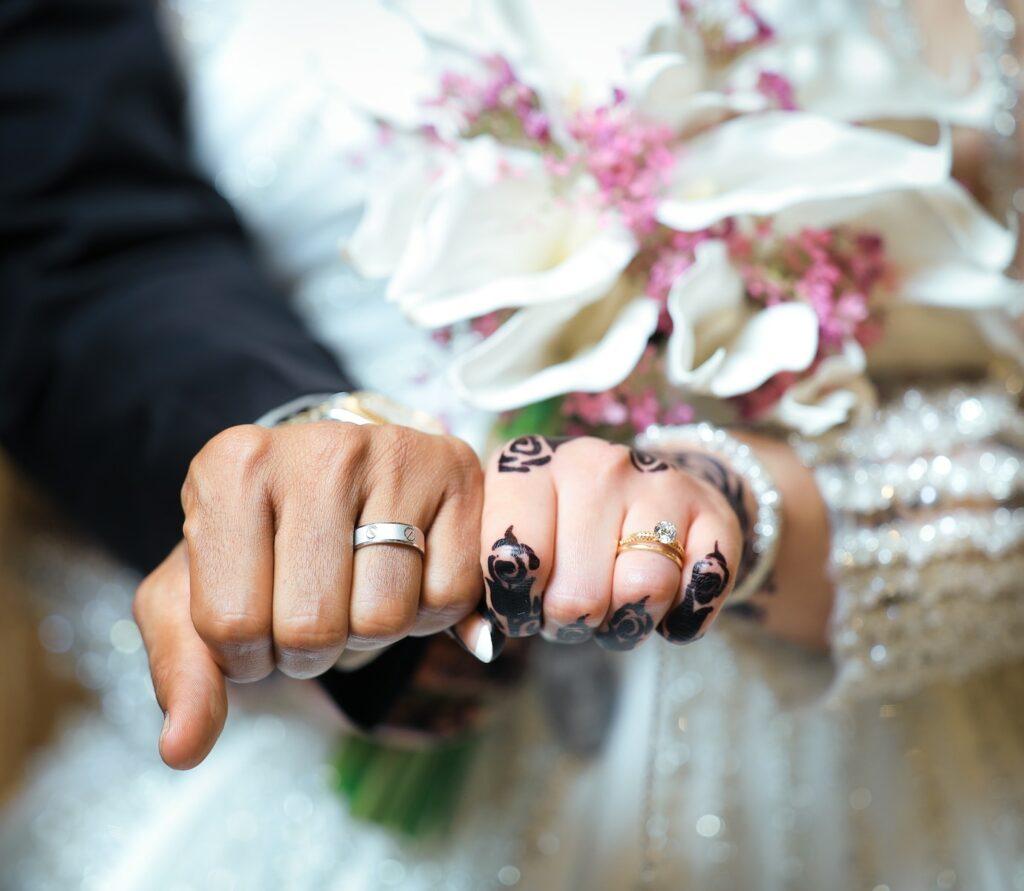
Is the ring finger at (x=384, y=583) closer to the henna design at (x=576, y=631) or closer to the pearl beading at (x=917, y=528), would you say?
the henna design at (x=576, y=631)

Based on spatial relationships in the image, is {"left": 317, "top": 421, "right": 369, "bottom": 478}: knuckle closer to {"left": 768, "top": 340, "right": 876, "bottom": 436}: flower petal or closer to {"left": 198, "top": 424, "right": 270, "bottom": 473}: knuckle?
{"left": 198, "top": 424, "right": 270, "bottom": 473}: knuckle

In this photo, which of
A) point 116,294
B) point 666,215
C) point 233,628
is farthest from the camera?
point 116,294

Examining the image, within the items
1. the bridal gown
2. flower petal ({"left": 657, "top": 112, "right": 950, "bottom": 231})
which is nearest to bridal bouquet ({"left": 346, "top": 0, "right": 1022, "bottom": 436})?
flower petal ({"left": 657, "top": 112, "right": 950, "bottom": 231})

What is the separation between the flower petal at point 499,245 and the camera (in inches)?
14.9

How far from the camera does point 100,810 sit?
26.5 inches

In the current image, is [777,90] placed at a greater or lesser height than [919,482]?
greater

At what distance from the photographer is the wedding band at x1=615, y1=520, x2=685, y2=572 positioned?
0.31 metres

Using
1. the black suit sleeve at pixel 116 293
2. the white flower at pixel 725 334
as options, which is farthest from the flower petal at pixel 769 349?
the black suit sleeve at pixel 116 293

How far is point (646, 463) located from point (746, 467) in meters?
0.09

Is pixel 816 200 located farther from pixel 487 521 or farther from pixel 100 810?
pixel 100 810

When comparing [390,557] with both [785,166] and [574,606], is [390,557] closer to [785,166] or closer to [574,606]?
[574,606]

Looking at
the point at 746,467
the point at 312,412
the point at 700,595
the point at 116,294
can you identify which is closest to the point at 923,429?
the point at 746,467

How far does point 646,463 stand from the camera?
34 cm

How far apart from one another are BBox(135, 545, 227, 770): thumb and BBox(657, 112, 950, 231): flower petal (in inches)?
10.6
